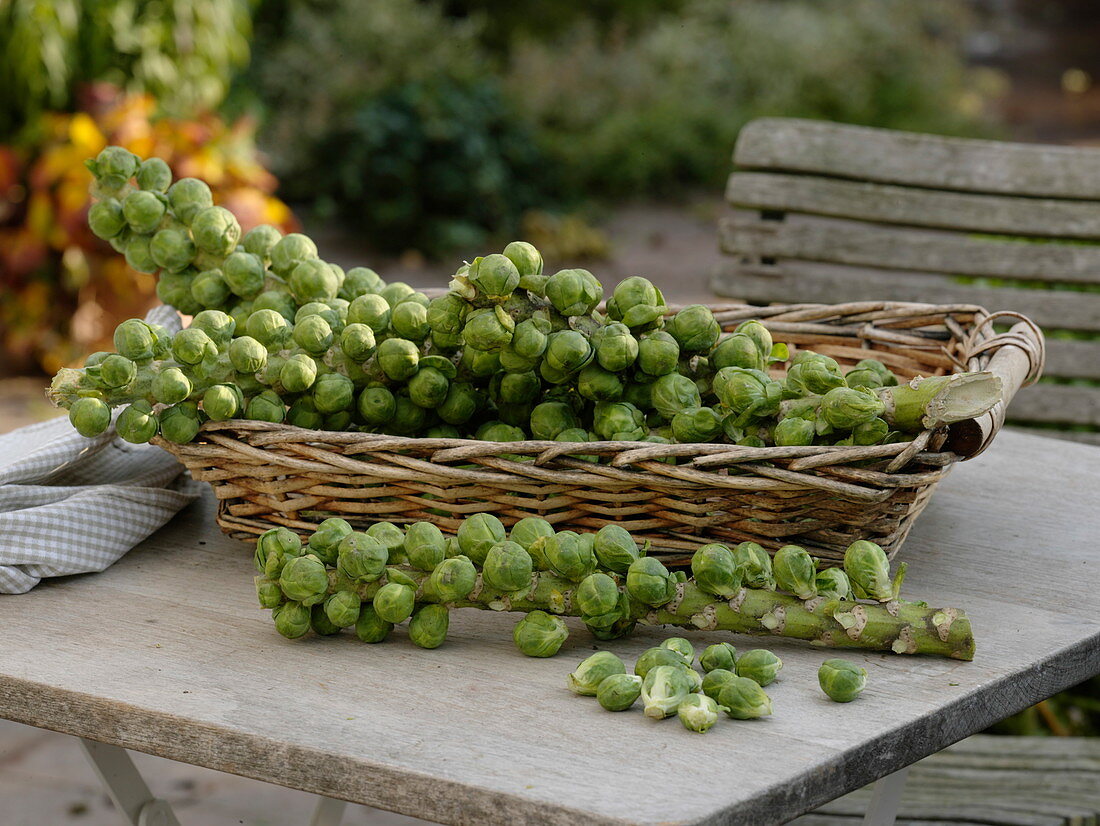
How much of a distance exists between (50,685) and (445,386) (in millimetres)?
446

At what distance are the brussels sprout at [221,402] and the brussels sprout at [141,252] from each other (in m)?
0.26

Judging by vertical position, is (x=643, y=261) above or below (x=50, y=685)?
above

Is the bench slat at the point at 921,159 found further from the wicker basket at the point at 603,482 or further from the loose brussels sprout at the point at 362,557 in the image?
the loose brussels sprout at the point at 362,557

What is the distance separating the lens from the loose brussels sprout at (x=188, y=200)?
1.32 m

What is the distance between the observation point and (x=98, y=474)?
4.57 feet

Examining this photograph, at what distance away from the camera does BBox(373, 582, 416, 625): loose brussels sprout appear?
1001mm

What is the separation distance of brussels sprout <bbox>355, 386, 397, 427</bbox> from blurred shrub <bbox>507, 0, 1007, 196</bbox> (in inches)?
234

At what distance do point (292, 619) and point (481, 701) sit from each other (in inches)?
7.4

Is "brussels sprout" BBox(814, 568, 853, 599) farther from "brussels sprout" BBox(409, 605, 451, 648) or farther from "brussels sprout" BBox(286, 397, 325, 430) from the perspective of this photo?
"brussels sprout" BBox(286, 397, 325, 430)

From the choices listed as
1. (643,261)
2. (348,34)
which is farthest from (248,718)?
(348,34)

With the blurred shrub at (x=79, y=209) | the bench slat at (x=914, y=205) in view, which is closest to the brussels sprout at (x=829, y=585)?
the bench slat at (x=914, y=205)

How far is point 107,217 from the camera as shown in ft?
4.28

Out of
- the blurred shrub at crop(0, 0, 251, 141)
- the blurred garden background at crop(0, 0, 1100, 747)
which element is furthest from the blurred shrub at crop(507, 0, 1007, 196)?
the blurred shrub at crop(0, 0, 251, 141)

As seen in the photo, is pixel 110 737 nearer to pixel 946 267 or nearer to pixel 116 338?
pixel 116 338
